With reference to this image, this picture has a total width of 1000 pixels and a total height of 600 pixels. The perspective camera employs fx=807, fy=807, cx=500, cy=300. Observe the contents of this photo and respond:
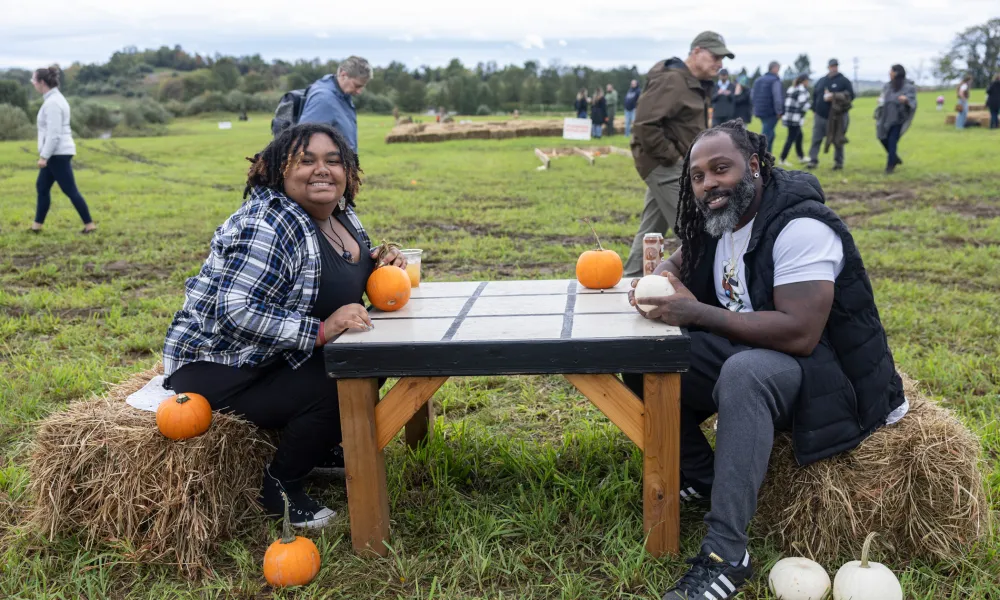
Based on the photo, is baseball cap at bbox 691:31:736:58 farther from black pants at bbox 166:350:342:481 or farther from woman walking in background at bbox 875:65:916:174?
woman walking in background at bbox 875:65:916:174

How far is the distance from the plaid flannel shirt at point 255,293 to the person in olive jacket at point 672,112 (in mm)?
3711

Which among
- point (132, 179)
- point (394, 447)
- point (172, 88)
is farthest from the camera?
point (172, 88)

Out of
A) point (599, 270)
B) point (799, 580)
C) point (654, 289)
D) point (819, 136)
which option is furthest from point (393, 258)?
point (819, 136)

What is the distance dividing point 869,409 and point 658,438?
755 mm

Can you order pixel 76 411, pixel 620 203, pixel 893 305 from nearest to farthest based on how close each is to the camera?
pixel 76 411 → pixel 893 305 → pixel 620 203

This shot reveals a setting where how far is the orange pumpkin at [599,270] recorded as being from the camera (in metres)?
3.48

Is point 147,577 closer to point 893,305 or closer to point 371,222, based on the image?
point 893,305

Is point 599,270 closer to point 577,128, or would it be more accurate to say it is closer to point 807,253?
point 807,253

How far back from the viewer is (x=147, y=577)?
297cm

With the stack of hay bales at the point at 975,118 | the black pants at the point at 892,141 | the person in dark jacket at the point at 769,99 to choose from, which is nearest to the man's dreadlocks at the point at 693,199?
the black pants at the point at 892,141

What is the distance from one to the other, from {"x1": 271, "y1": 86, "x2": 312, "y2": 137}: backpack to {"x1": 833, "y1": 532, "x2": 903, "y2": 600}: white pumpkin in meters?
5.88

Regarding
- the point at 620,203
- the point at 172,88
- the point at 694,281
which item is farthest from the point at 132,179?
the point at 172,88

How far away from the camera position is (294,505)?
10.8 ft

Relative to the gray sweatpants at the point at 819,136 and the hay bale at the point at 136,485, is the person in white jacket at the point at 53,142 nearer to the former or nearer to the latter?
the hay bale at the point at 136,485
